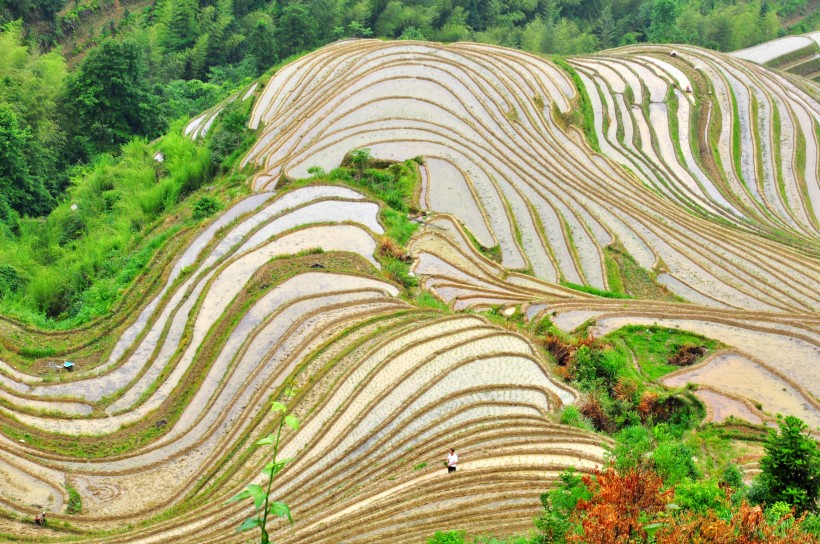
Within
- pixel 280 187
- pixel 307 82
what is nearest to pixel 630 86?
pixel 307 82

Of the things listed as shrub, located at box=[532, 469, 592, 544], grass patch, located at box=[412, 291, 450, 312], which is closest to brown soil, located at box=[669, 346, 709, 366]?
grass patch, located at box=[412, 291, 450, 312]

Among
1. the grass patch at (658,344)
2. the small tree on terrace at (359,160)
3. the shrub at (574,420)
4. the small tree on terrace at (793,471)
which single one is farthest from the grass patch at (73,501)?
the small tree on terrace at (359,160)

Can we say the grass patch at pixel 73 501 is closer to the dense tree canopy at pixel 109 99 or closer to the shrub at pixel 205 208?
the shrub at pixel 205 208

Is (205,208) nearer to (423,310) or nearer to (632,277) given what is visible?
(423,310)

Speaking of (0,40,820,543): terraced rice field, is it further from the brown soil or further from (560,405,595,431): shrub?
(560,405,595,431): shrub

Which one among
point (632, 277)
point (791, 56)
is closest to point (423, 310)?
point (632, 277)
